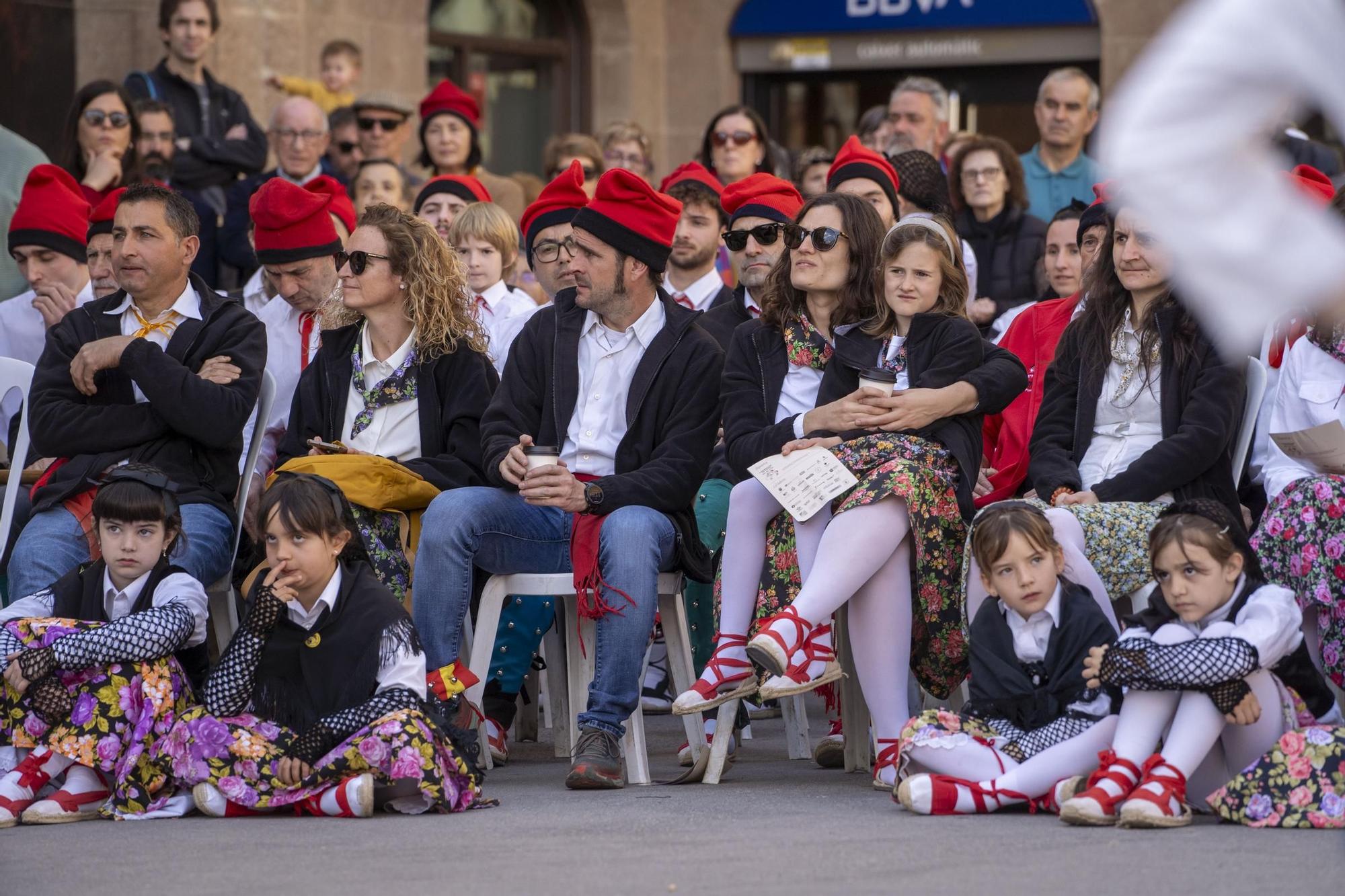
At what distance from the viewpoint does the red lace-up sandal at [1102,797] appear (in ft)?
14.4

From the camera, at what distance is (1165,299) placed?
5520 millimetres

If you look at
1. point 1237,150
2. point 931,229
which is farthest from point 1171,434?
point 1237,150

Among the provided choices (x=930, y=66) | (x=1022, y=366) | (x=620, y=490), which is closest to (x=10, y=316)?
(x=620, y=490)

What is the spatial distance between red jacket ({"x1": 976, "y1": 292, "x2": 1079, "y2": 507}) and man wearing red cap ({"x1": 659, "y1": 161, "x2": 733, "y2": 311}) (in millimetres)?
1393

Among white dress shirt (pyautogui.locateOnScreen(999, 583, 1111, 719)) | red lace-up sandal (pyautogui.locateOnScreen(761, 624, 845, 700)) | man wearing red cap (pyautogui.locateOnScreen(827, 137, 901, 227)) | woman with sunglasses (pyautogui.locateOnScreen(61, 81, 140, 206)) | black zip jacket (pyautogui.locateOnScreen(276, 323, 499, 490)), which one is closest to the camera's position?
white dress shirt (pyautogui.locateOnScreen(999, 583, 1111, 719))

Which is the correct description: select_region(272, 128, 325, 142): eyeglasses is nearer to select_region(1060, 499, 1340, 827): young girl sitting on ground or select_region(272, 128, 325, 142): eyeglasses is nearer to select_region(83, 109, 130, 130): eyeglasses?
select_region(83, 109, 130, 130): eyeglasses

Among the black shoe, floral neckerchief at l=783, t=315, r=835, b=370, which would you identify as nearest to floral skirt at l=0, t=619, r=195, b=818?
the black shoe

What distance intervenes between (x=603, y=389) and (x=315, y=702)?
139 cm

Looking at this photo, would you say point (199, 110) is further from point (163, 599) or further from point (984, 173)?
point (163, 599)

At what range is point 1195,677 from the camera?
4398mm

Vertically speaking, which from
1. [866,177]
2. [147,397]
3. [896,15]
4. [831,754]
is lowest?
[831,754]

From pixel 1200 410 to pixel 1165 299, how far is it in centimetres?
Answer: 39

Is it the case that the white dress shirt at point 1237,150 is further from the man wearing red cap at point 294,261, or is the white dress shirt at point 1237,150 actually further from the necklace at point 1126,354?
the man wearing red cap at point 294,261

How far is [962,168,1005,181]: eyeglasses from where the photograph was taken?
26.7 ft
